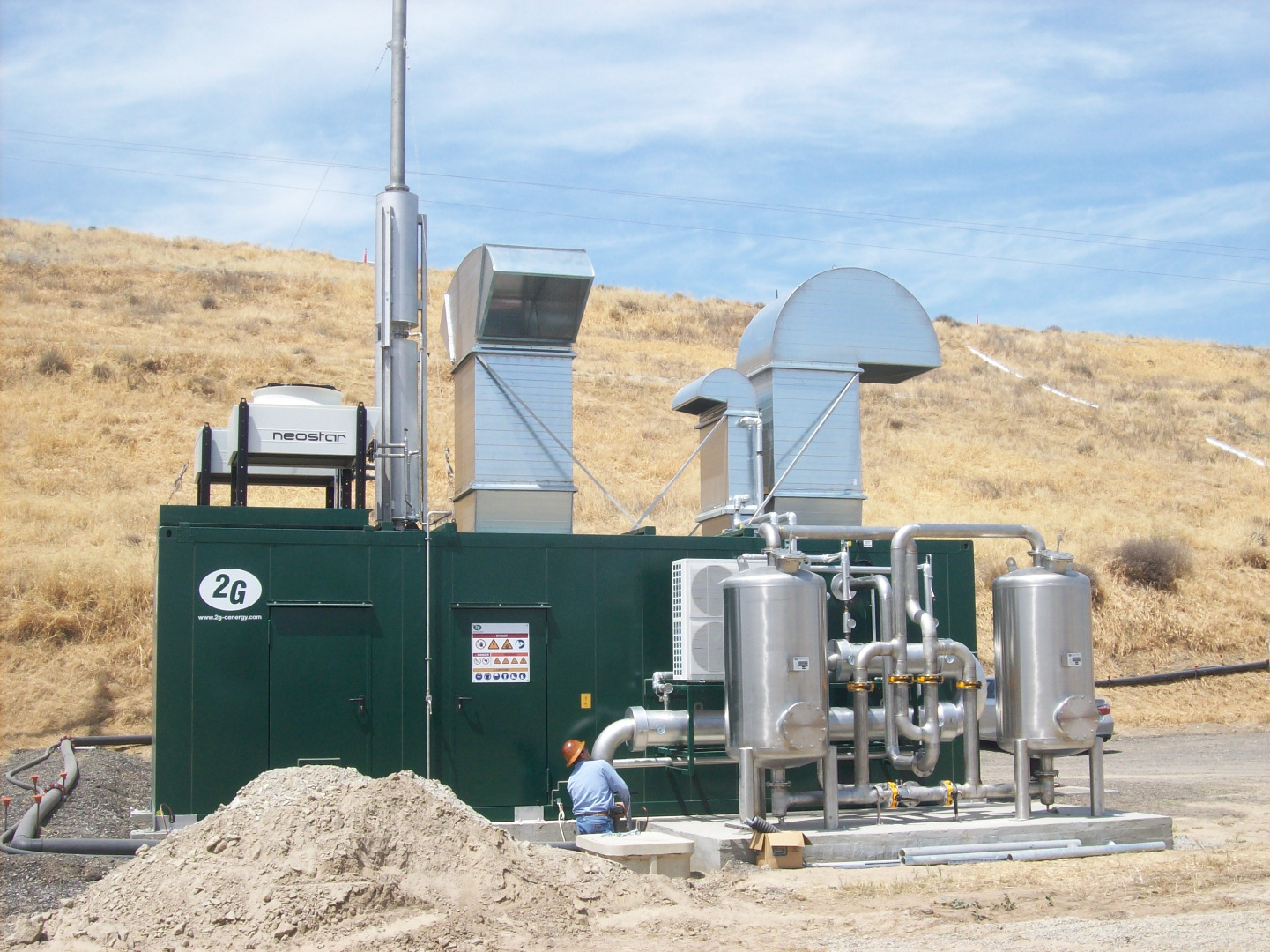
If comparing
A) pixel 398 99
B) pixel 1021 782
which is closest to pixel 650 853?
pixel 1021 782

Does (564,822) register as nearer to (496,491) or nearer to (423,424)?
(496,491)

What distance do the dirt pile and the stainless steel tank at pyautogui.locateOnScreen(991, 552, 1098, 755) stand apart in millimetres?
4591

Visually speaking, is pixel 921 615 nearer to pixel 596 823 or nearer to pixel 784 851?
pixel 784 851

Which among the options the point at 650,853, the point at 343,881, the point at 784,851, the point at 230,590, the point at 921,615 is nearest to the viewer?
the point at 343,881

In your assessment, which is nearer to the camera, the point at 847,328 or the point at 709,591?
the point at 709,591

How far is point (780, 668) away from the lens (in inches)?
454

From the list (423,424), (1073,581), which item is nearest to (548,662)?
(423,424)

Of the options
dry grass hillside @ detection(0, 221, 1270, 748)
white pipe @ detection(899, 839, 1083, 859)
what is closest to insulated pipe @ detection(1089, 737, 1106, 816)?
white pipe @ detection(899, 839, 1083, 859)

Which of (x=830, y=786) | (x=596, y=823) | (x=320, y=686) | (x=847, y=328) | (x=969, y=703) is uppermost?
(x=847, y=328)

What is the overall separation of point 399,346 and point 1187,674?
773 inches

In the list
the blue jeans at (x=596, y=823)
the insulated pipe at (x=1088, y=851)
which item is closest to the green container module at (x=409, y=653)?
the blue jeans at (x=596, y=823)

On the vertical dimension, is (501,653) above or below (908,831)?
above

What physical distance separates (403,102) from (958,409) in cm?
A: 3689

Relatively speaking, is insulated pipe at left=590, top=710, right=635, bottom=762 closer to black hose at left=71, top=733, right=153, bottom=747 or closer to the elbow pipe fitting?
the elbow pipe fitting
